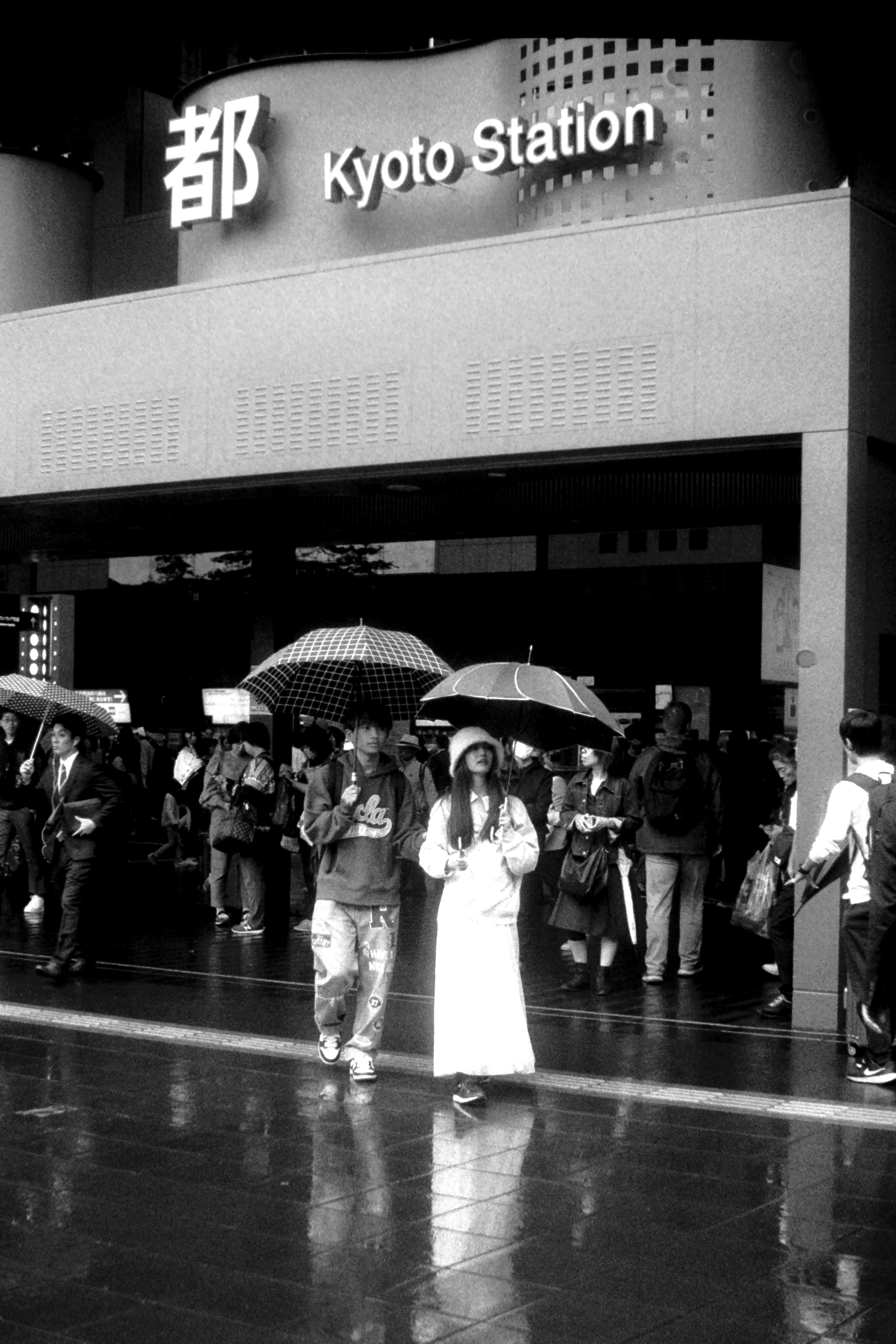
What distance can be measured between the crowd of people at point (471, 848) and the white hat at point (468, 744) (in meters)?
0.02

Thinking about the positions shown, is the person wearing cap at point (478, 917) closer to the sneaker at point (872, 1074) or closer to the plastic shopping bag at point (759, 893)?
the sneaker at point (872, 1074)

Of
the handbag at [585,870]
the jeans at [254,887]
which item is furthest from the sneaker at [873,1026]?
the jeans at [254,887]

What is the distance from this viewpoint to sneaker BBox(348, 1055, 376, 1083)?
845 centimetres

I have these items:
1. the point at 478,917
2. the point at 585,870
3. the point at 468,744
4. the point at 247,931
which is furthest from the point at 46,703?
the point at 478,917

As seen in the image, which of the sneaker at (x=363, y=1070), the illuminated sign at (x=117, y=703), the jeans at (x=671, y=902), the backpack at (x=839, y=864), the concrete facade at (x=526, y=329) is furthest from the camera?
the illuminated sign at (x=117, y=703)

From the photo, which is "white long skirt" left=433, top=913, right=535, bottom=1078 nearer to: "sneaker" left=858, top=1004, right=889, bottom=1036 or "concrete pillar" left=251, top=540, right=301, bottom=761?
"sneaker" left=858, top=1004, right=889, bottom=1036

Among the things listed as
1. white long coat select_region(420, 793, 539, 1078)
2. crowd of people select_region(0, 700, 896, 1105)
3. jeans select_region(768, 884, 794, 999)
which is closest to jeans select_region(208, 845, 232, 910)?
crowd of people select_region(0, 700, 896, 1105)

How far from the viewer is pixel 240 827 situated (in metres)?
14.6

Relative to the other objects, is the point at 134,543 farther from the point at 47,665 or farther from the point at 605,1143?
the point at 605,1143

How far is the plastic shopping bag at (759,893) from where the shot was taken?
36.2ft

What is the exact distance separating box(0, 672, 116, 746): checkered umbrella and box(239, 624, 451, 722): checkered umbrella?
251cm

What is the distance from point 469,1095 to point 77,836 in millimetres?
4952

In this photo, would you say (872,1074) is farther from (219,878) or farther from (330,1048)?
(219,878)

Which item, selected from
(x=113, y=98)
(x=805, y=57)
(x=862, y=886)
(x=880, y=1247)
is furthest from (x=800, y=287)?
(x=113, y=98)
